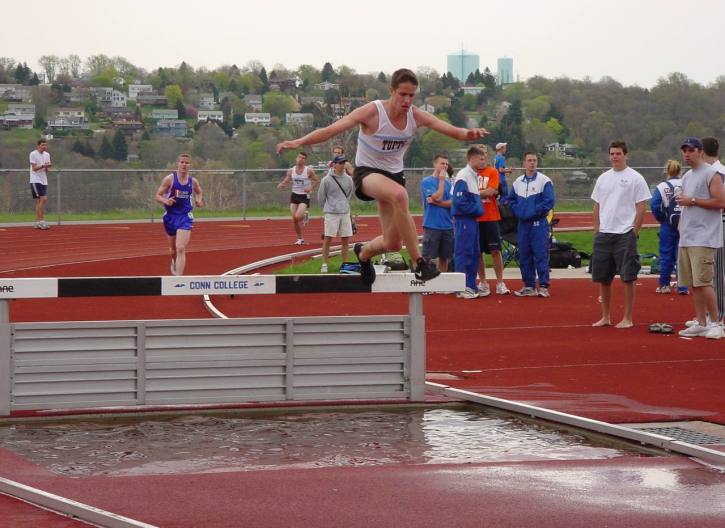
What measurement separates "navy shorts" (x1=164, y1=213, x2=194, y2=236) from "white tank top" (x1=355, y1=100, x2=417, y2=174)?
352 inches

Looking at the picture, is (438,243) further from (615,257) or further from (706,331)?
(706,331)

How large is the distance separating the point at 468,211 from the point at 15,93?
315 feet

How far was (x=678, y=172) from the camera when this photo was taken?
61.5 feet

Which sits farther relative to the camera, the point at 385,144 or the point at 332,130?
the point at 385,144

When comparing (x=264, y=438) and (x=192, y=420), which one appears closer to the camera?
(x=264, y=438)

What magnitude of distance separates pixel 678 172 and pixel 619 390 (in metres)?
8.21

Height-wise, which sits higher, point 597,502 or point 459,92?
point 459,92

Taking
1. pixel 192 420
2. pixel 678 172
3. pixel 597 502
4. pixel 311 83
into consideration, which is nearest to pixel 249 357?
pixel 192 420

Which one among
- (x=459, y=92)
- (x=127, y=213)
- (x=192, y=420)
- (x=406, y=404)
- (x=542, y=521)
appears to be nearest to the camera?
(x=542, y=521)

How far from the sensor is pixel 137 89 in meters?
117

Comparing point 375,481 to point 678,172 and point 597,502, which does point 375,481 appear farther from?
point 678,172

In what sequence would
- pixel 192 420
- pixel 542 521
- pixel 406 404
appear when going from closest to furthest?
pixel 542 521 < pixel 192 420 < pixel 406 404

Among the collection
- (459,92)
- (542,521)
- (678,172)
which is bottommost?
(542,521)

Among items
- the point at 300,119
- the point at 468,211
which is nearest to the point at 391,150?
the point at 468,211
